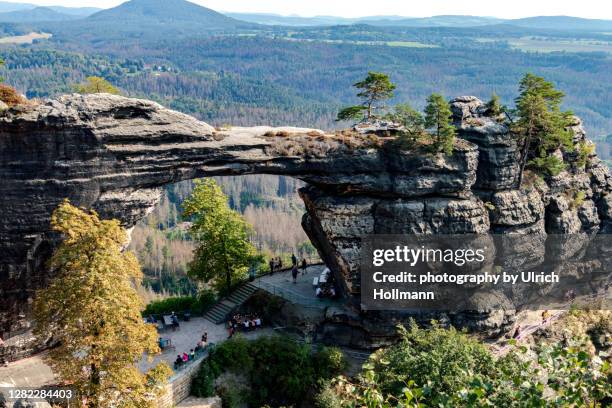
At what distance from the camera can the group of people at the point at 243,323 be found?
146ft

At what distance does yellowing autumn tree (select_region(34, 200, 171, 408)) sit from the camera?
3025cm

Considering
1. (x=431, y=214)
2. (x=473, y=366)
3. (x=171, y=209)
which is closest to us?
(x=473, y=366)

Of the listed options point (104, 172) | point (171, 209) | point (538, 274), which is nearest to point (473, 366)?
point (538, 274)

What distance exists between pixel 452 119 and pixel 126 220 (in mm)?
21994

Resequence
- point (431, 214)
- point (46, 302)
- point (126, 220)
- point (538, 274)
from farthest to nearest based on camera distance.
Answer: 1. point (538, 274)
2. point (431, 214)
3. point (126, 220)
4. point (46, 302)

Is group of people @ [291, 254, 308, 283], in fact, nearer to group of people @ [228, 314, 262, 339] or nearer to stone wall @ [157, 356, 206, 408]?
group of people @ [228, 314, 262, 339]

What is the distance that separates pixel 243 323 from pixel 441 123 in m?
18.0

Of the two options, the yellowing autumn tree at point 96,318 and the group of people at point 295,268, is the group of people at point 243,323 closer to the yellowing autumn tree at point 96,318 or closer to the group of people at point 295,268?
the group of people at point 295,268

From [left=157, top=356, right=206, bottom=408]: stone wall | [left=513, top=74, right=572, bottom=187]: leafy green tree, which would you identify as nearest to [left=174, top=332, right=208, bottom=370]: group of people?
[left=157, top=356, right=206, bottom=408]: stone wall

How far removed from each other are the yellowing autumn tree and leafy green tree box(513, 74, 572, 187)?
27.2 m

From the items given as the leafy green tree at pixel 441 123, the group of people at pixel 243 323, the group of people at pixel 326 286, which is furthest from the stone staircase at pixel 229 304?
the leafy green tree at pixel 441 123

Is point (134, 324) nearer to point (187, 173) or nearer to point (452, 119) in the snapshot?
point (187, 173)

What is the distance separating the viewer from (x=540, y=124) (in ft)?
148

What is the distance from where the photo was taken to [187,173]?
39.8 metres
